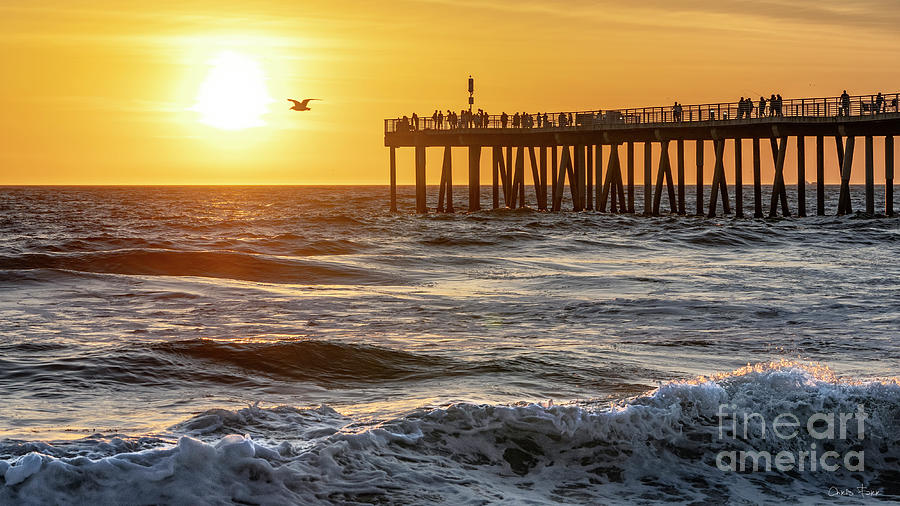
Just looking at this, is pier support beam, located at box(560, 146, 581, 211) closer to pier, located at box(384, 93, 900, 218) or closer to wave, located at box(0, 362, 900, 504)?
pier, located at box(384, 93, 900, 218)

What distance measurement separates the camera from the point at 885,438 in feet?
31.4

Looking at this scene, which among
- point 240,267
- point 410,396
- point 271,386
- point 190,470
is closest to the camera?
point 190,470

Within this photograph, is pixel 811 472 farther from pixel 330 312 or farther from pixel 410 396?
pixel 330 312

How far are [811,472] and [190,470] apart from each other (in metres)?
4.90

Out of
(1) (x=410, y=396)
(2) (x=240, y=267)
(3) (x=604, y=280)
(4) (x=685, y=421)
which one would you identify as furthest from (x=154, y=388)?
(2) (x=240, y=267)

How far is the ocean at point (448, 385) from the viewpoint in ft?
27.6

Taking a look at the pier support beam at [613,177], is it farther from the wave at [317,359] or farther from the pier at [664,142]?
the wave at [317,359]

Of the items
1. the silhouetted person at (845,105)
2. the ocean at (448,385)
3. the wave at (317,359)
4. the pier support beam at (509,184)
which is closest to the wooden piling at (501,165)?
the pier support beam at (509,184)

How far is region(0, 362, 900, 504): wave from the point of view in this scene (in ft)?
26.3

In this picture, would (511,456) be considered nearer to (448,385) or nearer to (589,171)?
(448,385)
